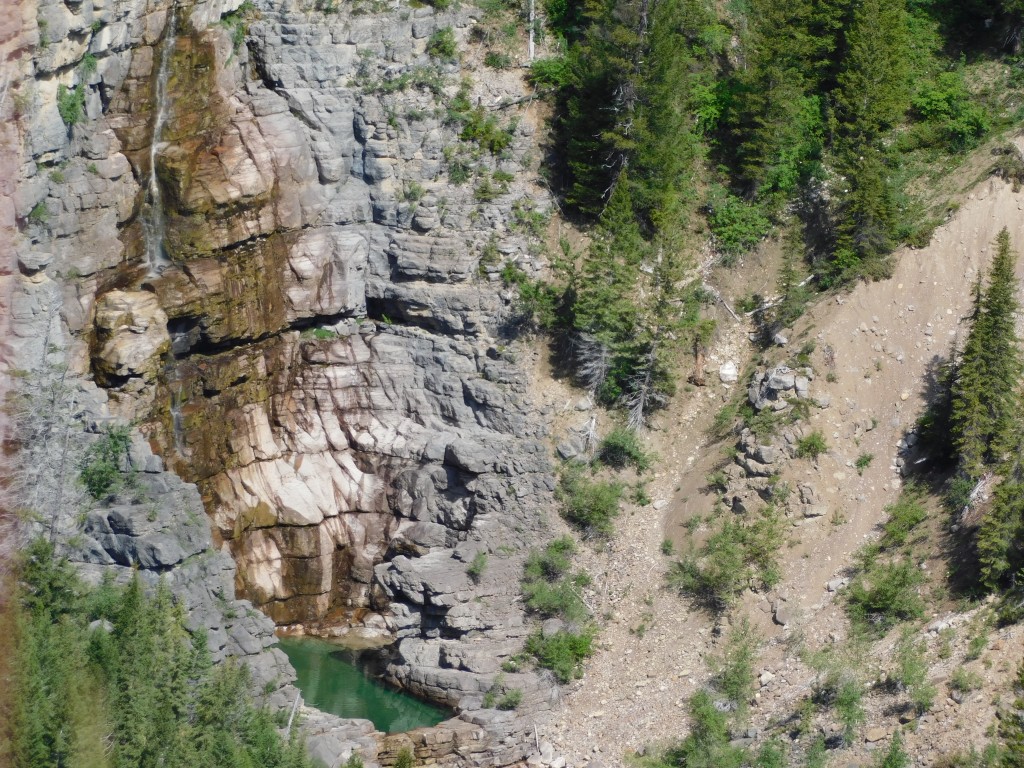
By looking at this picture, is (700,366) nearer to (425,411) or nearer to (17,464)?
(425,411)

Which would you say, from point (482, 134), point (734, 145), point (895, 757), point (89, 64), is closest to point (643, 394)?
point (734, 145)

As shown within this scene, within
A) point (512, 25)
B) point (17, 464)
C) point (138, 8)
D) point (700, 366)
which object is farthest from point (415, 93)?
point (17, 464)

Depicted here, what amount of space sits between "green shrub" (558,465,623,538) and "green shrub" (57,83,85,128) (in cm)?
1645

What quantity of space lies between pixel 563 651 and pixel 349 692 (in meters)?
6.02

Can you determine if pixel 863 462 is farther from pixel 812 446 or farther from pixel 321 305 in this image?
pixel 321 305

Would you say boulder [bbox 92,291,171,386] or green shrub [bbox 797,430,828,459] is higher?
boulder [bbox 92,291,171,386]

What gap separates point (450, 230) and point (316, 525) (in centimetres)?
963

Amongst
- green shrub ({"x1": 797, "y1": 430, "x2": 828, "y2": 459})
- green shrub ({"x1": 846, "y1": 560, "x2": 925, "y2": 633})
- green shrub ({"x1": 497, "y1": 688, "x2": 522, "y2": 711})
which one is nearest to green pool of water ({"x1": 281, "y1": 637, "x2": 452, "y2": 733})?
green shrub ({"x1": 497, "y1": 688, "x2": 522, "y2": 711})

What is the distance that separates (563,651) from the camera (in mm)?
39875

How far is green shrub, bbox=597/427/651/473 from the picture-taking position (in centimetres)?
4284

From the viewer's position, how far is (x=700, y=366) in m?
44.0

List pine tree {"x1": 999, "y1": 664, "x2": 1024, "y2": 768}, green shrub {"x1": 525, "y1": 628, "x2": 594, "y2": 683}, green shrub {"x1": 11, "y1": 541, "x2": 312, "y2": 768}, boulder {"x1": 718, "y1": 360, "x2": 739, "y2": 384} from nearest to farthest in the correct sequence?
green shrub {"x1": 11, "y1": 541, "x2": 312, "y2": 768}, pine tree {"x1": 999, "y1": 664, "x2": 1024, "y2": 768}, green shrub {"x1": 525, "y1": 628, "x2": 594, "y2": 683}, boulder {"x1": 718, "y1": 360, "x2": 739, "y2": 384}

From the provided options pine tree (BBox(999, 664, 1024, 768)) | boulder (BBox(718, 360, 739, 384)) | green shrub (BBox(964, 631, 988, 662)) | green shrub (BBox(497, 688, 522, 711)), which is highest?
boulder (BBox(718, 360, 739, 384))

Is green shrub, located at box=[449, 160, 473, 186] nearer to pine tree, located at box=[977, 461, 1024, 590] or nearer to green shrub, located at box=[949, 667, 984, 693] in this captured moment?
pine tree, located at box=[977, 461, 1024, 590]
